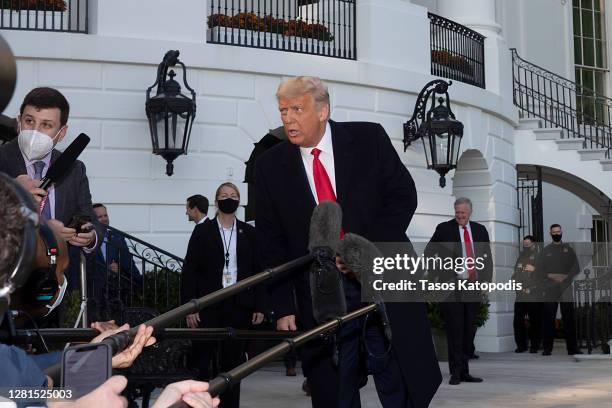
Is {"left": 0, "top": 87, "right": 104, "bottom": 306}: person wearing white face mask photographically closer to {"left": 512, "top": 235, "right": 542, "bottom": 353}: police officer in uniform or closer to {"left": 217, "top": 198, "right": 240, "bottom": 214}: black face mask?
{"left": 217, "top": 198, "right": 240, "bottom": 214}: black face mask

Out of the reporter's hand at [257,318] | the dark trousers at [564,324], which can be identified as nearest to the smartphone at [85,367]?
the reporter's hand at [257,318]

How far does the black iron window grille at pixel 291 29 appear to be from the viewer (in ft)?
46.3

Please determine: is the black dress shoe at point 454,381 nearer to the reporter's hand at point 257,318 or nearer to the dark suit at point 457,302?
the dark suit at point 457,302

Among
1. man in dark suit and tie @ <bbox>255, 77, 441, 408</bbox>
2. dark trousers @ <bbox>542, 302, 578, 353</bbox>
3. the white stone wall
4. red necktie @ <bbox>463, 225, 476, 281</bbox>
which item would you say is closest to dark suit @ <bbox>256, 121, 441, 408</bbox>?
man in dark suit and tie @ <bbox>255, 77, 441, 408</bbox>

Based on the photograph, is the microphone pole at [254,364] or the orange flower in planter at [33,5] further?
the orange flower in planter at [33,5]

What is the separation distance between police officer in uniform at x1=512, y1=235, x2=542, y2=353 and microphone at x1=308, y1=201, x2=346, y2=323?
1262 centimetres

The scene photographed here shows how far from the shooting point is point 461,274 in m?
11.3

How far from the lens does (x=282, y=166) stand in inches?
206

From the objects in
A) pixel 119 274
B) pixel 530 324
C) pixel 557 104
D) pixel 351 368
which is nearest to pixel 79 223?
pixel 351 368

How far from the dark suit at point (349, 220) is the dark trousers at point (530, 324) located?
1215cm

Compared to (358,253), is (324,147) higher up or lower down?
higher up

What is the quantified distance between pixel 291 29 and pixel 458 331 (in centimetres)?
550

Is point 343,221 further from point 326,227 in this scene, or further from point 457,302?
point 457,302

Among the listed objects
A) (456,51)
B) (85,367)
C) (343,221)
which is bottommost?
(85,367)
